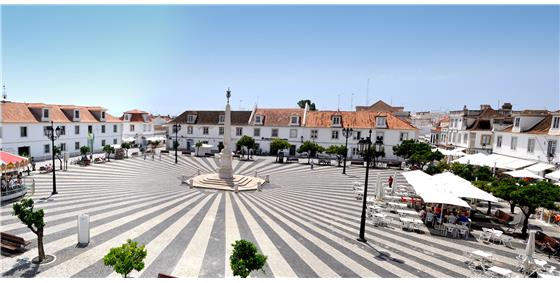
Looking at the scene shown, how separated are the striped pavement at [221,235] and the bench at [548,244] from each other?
3.14 ft

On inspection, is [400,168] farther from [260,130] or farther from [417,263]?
[417,263]

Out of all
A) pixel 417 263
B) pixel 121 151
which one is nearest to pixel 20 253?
pixel 417 263

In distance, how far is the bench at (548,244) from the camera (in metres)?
12.5

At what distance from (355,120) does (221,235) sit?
119 feet

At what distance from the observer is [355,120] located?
45.4 metres

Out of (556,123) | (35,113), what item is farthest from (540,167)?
(35,113)

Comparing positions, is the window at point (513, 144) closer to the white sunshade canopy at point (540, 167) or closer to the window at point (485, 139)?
the white sunshade canopy at point (540, 167)

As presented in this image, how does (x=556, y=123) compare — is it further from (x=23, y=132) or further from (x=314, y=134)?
(x=23, y=132)

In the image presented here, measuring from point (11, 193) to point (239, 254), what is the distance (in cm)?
1853

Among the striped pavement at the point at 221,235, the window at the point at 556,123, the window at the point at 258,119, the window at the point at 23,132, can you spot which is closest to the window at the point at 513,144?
the window at the point at 556,123

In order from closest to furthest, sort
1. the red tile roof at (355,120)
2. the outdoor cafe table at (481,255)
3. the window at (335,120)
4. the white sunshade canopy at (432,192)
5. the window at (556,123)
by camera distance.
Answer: the outdoor cafe table at (481,255) < the white sunshade canopy at (432,192) < the window at (556,123) < the red tile roof at (355,120) < the window at (335,120)

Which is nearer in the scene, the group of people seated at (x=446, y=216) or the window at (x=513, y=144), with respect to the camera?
the group of people seated at (x=446, y=216)

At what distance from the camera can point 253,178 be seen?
27.2m

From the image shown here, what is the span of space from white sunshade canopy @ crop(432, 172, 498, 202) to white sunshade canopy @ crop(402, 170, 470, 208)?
29 cm
